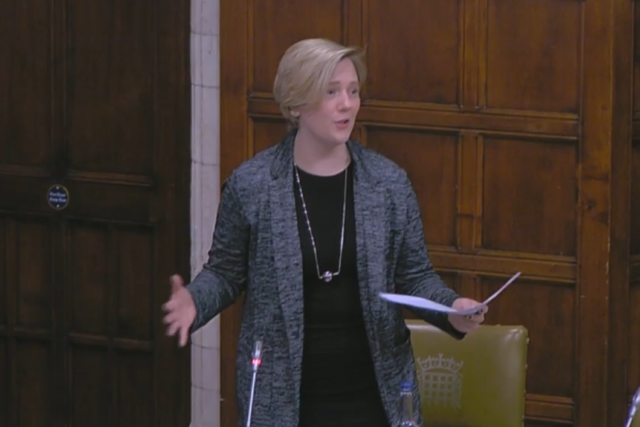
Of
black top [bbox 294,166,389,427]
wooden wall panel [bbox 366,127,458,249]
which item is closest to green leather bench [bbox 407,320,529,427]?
black top [bbox 294,166,389,427]

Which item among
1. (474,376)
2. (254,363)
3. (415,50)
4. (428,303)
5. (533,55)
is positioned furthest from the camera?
(415,50)

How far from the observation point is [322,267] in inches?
159

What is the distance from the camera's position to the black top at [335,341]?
4.03m

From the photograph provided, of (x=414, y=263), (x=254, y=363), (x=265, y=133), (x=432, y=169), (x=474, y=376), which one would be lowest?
(x=474, y=376)

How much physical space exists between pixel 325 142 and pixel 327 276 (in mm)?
340

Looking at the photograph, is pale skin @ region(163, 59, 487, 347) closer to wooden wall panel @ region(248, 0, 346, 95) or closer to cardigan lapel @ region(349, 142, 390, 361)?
cardigan lapel @ region(349, 142, 390, 361)
